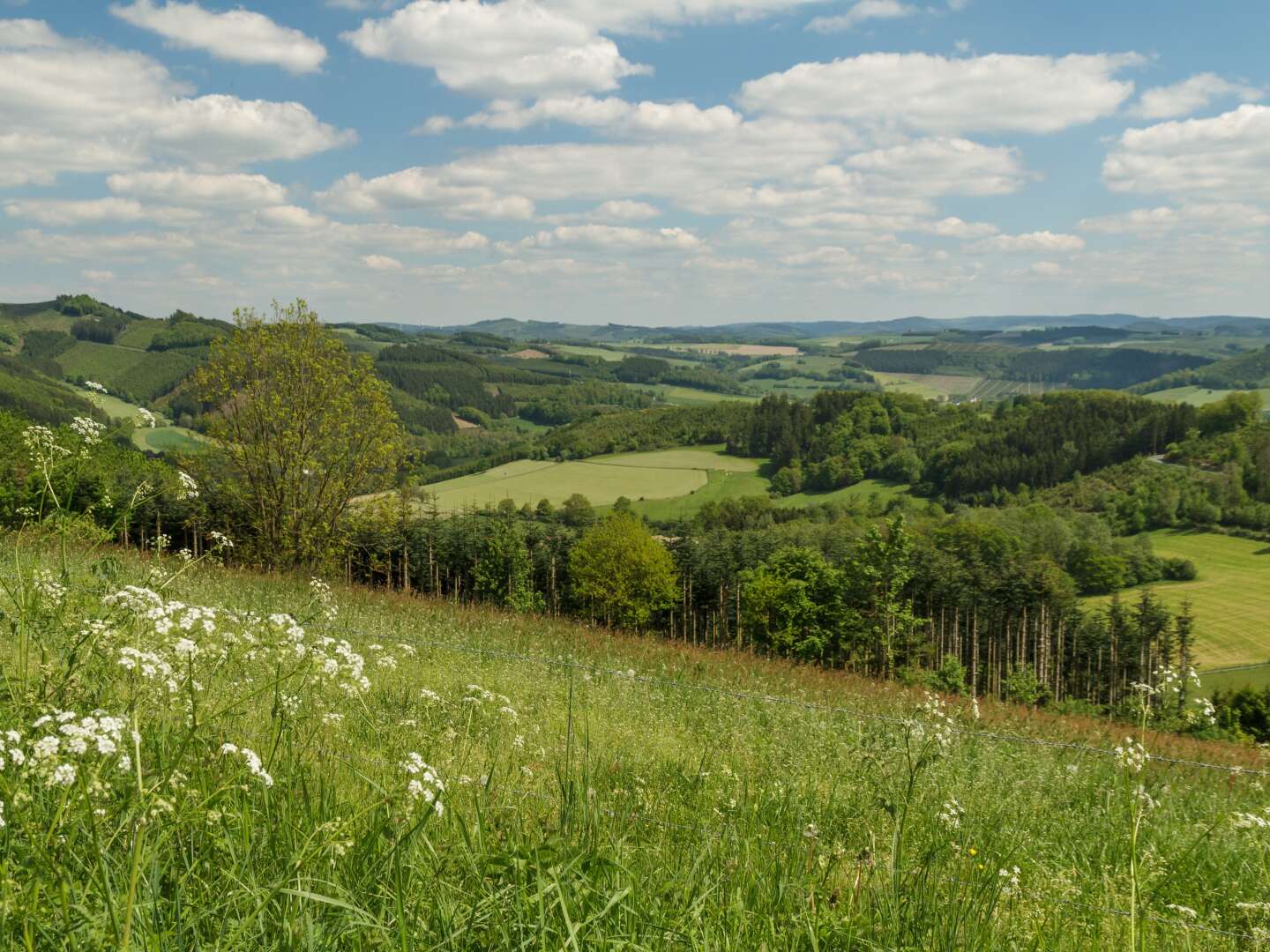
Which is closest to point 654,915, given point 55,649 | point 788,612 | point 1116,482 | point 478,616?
point 55,649

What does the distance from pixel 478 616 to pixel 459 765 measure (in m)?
10.7

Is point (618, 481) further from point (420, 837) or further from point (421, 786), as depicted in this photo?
point (421, 786)

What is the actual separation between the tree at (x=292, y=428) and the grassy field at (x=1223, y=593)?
80639mm

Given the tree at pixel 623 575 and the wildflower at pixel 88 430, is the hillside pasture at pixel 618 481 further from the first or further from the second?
the wildflower at pixel 88 430

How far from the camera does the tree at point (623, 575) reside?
70375mm

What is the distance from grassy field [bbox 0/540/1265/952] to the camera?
2.22 metres

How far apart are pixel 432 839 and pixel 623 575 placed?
223ft

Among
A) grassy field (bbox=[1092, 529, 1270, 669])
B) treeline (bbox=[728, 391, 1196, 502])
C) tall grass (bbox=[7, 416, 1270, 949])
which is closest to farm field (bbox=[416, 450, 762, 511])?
treeline (bbox=[728, 391, 1196, 502])

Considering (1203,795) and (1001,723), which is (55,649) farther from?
(1001,723)

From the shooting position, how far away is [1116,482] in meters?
157

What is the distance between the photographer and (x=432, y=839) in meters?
3.08

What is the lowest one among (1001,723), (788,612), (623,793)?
(788,612)

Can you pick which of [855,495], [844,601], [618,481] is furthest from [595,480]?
[844,601]

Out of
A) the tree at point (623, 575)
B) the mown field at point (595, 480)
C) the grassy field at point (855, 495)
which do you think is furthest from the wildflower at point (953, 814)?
the grassy field at point (855, 495)
